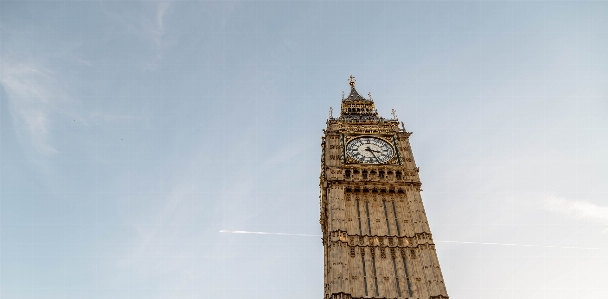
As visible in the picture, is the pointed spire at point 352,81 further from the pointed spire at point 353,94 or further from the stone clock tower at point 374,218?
the stone clock tower at point 374,218

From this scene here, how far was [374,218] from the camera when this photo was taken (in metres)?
49.9

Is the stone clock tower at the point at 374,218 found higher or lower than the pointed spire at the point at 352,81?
lower

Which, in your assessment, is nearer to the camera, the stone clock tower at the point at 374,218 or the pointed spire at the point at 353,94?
the stone clock tower at the point at 374,218

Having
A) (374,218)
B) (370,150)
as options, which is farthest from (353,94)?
(374,218)

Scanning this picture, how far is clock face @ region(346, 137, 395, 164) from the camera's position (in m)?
56.3

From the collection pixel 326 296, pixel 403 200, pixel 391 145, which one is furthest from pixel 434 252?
pixel 391 145

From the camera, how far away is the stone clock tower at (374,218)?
4391 centimetres

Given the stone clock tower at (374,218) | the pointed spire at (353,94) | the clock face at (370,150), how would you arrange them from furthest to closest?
1. the pointed spire at (353,94)
2. the clock face at (370,150)
3. the stone clock tower at (374,218)

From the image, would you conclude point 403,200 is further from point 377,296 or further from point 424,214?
point 377,296

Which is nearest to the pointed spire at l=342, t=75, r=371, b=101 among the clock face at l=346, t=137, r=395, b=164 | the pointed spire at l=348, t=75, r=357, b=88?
the pointed spire at l=348, t=75, r=357, b=88

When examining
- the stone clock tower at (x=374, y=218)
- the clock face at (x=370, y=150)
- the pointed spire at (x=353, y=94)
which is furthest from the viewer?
the pointed spire at (x=353, y=94)

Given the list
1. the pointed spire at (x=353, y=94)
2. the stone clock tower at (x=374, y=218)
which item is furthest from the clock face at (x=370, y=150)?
the pointed spire at (x=353, y=94)

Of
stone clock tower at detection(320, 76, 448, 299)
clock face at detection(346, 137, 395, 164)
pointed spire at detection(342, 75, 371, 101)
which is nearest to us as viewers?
stone clock tower at detection(320, 76, 448, 299)

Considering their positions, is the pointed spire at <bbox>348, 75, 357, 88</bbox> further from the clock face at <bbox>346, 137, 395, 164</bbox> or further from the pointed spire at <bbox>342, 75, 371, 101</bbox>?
the clock face at <bbox>346, 137, 395, 164</bbox>
